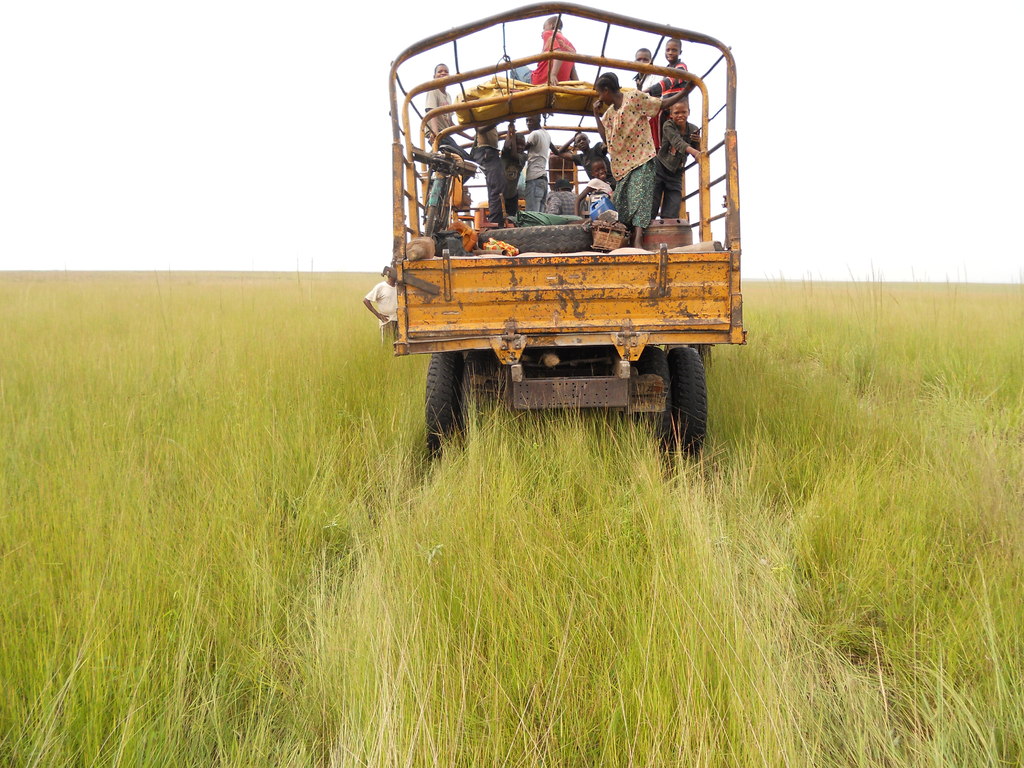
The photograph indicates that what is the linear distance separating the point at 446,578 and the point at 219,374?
3.05 metres

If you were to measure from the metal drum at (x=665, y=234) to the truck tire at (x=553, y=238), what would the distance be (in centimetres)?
58

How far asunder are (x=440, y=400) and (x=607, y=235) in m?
1.52

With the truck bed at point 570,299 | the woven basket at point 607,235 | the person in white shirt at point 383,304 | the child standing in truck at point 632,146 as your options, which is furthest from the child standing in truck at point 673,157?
the person in white shirt at point 383,304

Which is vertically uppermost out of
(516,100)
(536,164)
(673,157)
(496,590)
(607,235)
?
(516,100)

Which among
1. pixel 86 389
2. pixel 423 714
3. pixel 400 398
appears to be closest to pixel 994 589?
pixel 423 714

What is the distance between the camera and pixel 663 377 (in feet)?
10.7

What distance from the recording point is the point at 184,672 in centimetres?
149

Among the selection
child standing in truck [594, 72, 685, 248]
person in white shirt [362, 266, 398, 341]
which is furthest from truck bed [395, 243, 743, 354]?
person in white shirt [362, 266, 398, 341]

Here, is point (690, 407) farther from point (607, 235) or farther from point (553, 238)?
point (553, 238)

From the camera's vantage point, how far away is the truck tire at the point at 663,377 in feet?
10.8

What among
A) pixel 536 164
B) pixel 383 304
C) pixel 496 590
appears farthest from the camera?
pixel 536 164

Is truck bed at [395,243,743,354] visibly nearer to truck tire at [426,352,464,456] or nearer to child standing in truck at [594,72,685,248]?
truck tire at [426,352,464,456]

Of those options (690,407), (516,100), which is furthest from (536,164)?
(690,407)

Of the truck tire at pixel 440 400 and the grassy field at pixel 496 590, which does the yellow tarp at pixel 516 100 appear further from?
the grassy field at pixel 496 590
